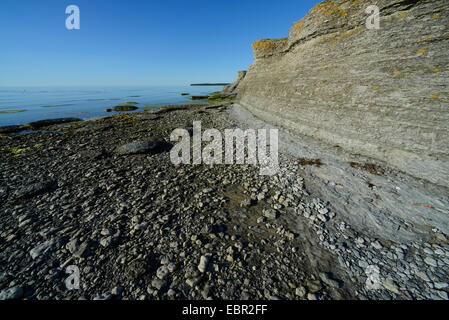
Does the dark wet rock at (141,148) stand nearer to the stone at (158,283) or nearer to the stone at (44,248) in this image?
the stone at (44,248)

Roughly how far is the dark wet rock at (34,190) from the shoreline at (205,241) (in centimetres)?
5

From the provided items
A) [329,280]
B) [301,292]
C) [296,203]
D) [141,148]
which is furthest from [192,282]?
[141,148]

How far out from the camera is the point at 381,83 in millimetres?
7711

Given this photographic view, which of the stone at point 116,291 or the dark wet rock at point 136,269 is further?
the dark wet rock at point 136,269

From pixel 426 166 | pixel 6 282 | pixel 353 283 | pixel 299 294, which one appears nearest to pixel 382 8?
pixel 426 166

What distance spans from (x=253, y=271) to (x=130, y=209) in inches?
172

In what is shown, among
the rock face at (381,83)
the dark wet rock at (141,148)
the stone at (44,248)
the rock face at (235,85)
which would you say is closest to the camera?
the stone at (44,248)

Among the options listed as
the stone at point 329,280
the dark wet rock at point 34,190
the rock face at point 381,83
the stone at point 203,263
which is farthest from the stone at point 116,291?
the rock face at point 381,83

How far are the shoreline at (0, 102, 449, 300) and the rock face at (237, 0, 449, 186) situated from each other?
5.05 ft

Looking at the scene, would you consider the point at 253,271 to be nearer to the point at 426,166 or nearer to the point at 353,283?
the point at 353,283

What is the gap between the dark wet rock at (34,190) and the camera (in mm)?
6433

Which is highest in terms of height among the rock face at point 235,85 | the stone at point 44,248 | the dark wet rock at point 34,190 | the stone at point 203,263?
the rock face at point 235,85

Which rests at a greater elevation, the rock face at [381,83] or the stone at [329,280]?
the rock face at [381,83]

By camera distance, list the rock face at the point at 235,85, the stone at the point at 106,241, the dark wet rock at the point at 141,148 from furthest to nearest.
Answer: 1. the rock face at the point at 235,85
2. the dark wet rock at the point at 141,148
3. the stone at the point at 106,241
